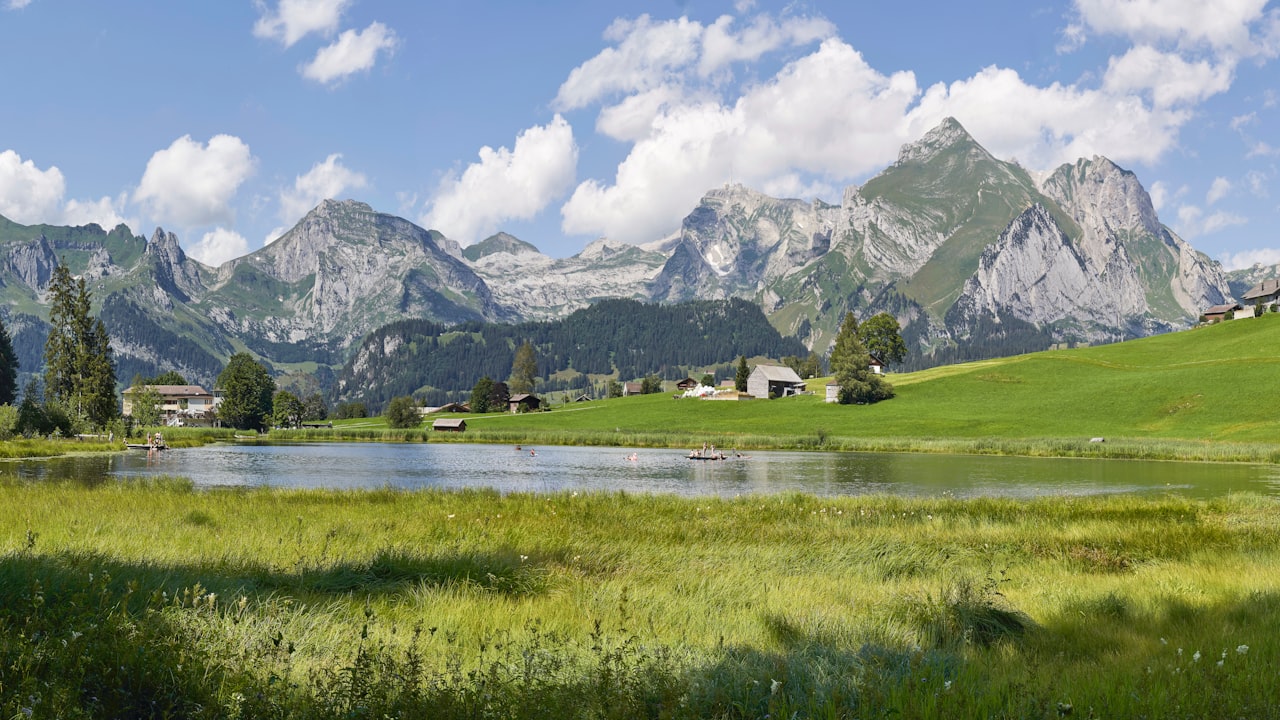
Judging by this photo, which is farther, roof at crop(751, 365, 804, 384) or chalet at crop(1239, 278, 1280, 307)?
roof at crop(751, 365, 804, 384)

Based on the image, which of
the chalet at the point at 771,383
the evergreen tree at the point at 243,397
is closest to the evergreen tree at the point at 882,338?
the chalet at the point at 771,383

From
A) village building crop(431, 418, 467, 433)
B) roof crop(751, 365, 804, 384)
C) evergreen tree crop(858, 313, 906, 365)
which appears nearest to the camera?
village building crop(431, 418, 467, 433)

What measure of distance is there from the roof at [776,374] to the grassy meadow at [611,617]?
16005 cm

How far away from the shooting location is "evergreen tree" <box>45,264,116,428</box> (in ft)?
292

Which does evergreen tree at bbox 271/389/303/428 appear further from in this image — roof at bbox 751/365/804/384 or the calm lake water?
the calm lake water

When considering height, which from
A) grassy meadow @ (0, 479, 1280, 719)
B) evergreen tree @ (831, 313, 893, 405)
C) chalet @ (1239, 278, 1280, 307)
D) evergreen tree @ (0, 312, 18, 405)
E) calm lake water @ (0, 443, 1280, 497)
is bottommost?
calm lake water @ (0, 443, 1280, 497)

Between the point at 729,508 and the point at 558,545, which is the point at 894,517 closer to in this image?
the point at 729,508

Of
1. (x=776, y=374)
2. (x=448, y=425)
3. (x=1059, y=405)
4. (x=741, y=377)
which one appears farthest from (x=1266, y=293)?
(x=448, y=425)

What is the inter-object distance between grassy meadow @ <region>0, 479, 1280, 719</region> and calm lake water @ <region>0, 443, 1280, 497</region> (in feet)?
64.8

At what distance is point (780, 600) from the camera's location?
39.4 ft

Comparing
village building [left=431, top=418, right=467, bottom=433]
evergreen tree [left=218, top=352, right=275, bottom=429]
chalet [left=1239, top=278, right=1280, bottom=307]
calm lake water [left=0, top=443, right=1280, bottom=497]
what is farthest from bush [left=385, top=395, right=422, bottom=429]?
chalet [left=1239, top=278, right=1280, bottom=307]

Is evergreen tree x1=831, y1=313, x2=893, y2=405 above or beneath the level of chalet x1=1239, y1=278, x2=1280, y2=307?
beneath

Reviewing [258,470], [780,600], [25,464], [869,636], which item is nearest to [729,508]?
[780,600]

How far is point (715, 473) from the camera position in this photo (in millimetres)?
59000
